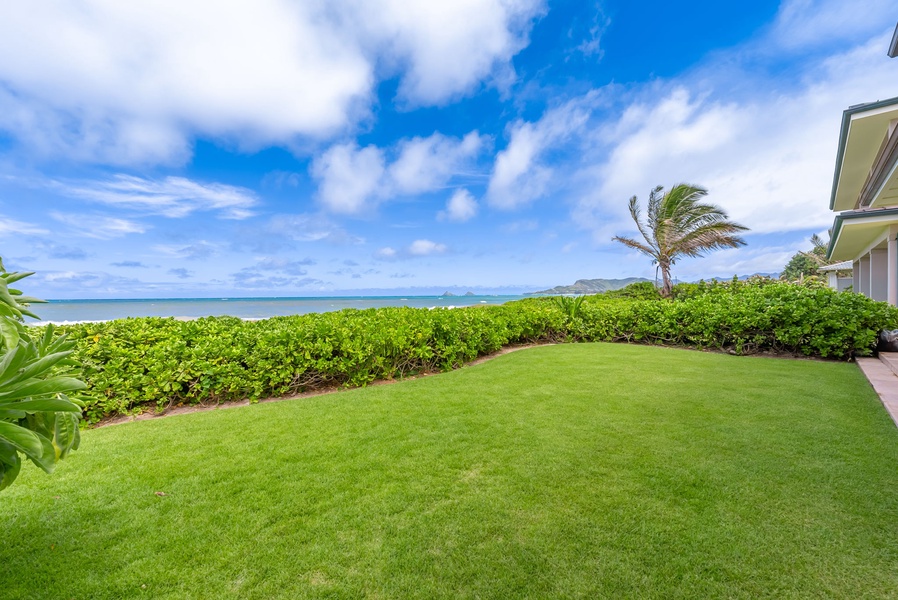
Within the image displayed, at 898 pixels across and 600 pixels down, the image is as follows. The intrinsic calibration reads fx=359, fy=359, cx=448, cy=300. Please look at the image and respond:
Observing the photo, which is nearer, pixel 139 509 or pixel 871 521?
pixel 871 521

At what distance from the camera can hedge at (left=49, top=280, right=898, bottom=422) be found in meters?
4.29

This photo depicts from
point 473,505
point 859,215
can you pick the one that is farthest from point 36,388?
point 859,215

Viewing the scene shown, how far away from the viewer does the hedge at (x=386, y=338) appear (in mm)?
4285

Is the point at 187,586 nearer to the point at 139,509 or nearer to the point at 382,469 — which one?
the point at 139,509

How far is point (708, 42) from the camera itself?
9.59 metres

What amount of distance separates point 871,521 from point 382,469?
3.08 meters

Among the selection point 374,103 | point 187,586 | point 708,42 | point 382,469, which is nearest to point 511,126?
point 374,103

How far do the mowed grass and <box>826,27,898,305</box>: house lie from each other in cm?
648

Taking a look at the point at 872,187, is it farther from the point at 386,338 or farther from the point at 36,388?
the point at 36,388

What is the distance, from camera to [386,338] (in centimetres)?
539

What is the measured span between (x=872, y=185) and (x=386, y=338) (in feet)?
49.3

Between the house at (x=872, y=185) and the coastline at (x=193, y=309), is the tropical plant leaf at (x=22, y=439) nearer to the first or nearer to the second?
the coastline at (x=193, y=309)

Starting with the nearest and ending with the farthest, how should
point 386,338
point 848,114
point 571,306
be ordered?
point 386,338, point 848,114, point 571,306

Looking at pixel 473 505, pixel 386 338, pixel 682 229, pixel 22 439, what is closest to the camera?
pixel 22 439
